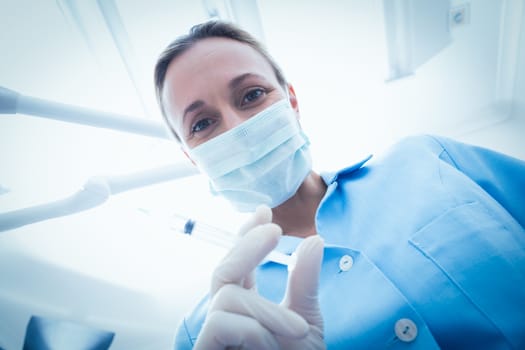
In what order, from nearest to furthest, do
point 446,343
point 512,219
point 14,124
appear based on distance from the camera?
point 446,343, point 512,219, point 14,124

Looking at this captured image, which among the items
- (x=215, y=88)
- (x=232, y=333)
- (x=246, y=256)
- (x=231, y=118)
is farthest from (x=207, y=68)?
(x=232, y=333)

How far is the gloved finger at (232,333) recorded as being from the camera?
406mm

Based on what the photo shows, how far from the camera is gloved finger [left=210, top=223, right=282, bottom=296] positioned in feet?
1.49

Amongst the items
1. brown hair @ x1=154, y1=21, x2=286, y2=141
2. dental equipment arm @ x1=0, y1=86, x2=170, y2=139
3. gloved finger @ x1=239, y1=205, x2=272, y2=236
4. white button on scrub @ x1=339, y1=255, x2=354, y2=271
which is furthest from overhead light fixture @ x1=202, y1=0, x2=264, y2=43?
white button on scrub @ x1=339, y1=255, x2=354, y2=271

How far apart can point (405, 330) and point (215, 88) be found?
2.40 feet

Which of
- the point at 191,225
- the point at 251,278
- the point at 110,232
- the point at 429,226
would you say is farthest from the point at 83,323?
the point at 429,226

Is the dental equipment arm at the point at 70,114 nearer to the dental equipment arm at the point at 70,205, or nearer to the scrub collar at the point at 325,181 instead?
the dental equipment arm at the point at 70,205

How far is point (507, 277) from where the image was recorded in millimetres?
526

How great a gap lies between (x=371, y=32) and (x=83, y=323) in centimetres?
174

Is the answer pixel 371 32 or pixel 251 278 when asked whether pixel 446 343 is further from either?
pixel 371 32

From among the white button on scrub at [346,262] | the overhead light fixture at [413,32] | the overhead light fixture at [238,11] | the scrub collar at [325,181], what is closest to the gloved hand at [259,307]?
the white button on scrub at [346,262]

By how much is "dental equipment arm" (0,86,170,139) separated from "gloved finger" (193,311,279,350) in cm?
68

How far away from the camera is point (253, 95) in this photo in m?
0.79

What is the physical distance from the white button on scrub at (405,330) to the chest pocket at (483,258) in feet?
Answer: 0.48
